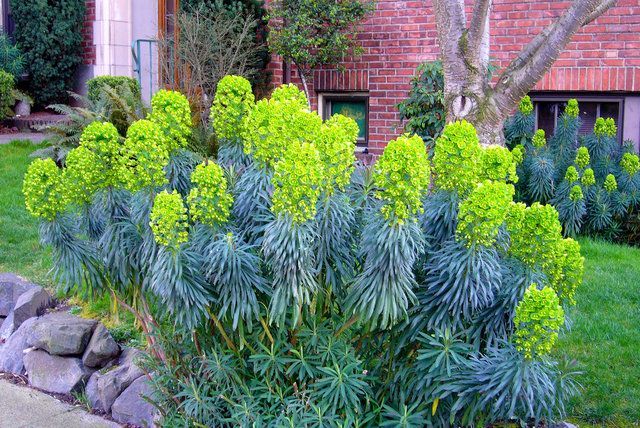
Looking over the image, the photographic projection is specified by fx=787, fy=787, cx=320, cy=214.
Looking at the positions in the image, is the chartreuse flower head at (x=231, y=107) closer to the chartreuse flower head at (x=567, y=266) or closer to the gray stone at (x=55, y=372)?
the chartreuse flower head at (x=567, y=266)

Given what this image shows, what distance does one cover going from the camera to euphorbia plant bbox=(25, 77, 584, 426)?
3.11 meters

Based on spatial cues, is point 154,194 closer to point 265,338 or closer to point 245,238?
point 245,238

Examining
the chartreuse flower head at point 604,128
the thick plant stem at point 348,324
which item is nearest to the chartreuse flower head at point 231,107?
the thick plant stem at point 348,324

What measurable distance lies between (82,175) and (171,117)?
1.70 ft

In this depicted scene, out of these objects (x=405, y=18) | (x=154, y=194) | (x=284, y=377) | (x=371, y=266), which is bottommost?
(x=284, y=377)

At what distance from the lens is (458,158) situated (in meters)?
3.31

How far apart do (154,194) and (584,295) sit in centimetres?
330

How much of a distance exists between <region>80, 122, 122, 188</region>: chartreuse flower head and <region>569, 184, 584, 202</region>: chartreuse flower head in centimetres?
445

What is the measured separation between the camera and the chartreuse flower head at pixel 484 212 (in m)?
3.06

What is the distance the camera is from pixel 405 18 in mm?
10008

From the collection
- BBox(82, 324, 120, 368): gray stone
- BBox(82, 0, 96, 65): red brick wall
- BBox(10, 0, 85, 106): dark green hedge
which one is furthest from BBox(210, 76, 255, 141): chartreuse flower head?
BBox(82, 0, 96, 65): red brick wall

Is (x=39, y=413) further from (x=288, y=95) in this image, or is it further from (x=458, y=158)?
(x=458, y=158)

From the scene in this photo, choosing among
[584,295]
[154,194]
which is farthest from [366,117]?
[154,194]

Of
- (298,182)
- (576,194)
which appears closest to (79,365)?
(298,182)
